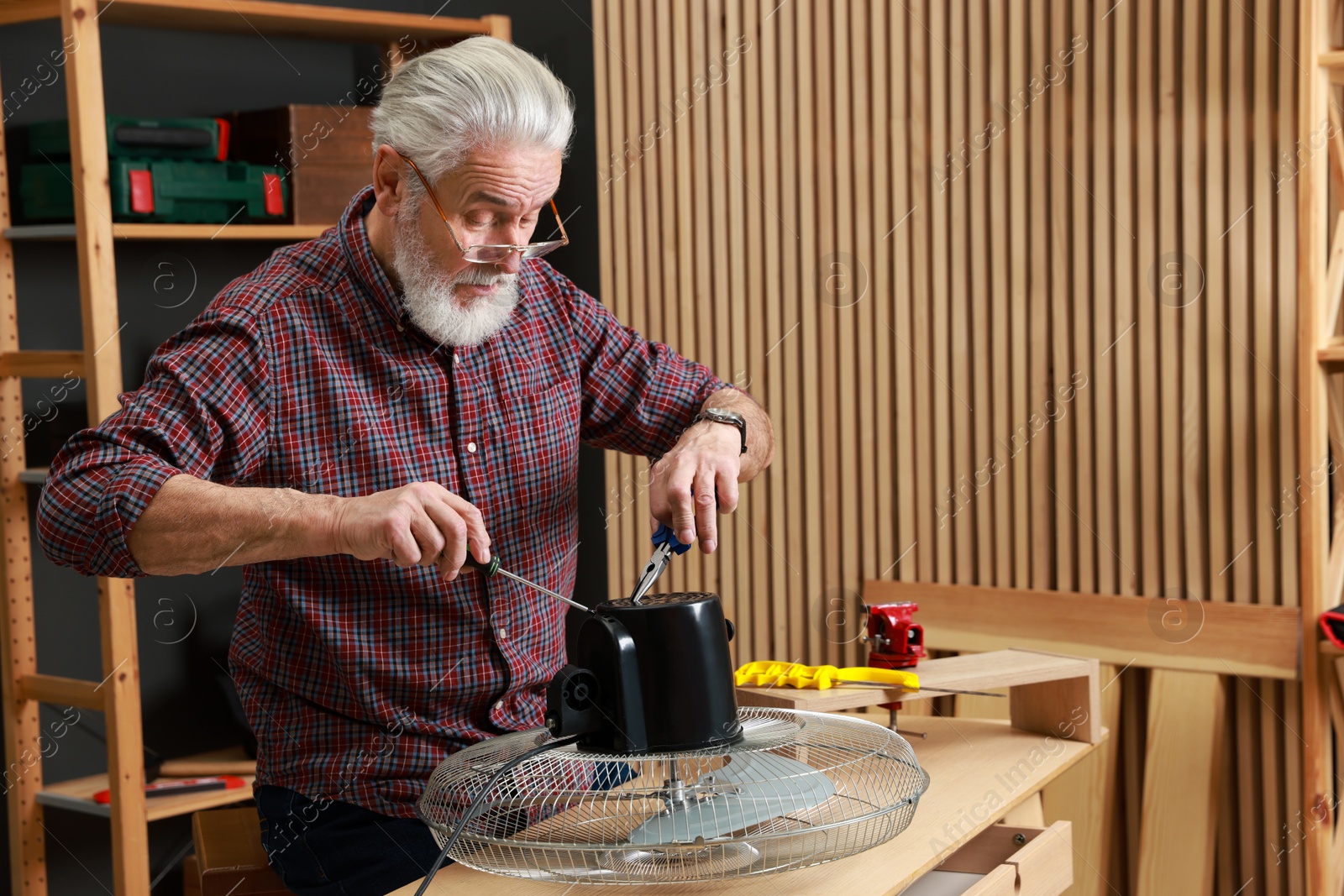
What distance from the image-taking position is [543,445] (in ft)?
7.31

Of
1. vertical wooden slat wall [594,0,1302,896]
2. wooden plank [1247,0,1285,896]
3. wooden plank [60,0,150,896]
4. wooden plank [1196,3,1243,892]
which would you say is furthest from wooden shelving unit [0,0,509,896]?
wooden plank [1247,0,1285,896]

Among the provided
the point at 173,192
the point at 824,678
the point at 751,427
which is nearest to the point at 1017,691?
the point at 824,678

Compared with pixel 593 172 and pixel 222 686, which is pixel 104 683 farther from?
pixel 593 172

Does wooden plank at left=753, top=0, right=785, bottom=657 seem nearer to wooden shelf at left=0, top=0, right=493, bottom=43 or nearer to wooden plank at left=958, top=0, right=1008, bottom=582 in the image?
wooden plank at left=958, top=0, right=1008, bottom=582

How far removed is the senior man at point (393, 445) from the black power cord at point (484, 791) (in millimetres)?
402

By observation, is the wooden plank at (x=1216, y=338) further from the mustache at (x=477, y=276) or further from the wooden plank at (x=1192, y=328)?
the mustache at (x=477, y=276)

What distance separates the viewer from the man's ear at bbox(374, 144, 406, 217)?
2.03 meters

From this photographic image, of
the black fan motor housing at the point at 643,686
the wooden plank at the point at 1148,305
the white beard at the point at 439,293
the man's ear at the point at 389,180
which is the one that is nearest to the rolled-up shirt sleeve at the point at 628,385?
the white beard at the point at 439,293

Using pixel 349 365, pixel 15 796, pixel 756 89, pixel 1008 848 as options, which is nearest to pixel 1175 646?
pixel 1008 848

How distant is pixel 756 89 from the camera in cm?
369

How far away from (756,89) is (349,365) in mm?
1974

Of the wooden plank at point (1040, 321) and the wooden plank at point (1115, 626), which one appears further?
the wooden plank at point (1040, 321)

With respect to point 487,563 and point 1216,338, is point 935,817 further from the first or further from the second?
point 1216,338

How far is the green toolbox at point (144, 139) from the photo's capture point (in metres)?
3.26
